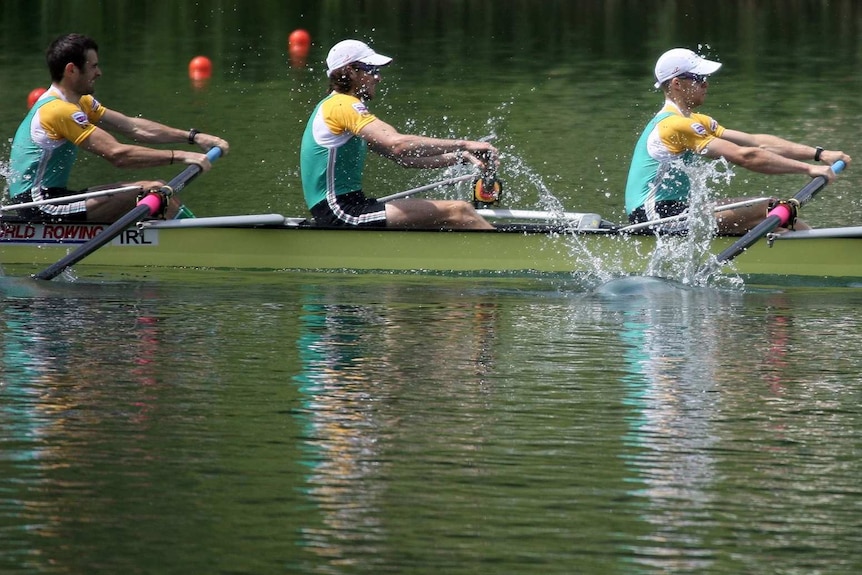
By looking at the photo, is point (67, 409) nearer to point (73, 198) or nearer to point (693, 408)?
point (693, 408)

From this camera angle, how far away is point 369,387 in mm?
9031

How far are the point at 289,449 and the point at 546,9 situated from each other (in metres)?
34.6

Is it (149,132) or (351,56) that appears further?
(149,132)

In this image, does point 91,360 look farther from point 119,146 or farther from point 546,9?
point 546,9

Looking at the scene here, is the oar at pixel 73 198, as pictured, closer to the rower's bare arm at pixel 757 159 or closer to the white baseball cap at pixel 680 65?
the white baseball cap at pixel 680 65

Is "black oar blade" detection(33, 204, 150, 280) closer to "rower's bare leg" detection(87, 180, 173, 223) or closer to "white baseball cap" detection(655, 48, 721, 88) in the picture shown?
"rower's bare leg" detection(87, 180, 173, 223)

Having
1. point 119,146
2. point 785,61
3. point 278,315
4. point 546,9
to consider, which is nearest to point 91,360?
point 278,315

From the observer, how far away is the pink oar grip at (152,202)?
12500 millimetres

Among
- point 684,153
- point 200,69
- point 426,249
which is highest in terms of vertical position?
point 200,69

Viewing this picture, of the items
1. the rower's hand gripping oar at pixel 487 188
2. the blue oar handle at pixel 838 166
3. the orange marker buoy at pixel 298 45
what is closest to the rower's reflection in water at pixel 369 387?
the rower's hand gripping oar at pixel 487 188

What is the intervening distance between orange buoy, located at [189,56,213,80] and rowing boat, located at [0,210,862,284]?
15.8 m

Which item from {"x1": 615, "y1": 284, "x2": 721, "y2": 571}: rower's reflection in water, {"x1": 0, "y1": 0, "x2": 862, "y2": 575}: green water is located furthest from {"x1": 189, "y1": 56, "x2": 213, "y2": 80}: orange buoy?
{"x1": 615, "y1": 284, "x2": 721, "y2": 571}: rower's reflection in water

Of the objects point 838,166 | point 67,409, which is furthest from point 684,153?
point 67,409

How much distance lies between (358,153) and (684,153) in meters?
2.24
